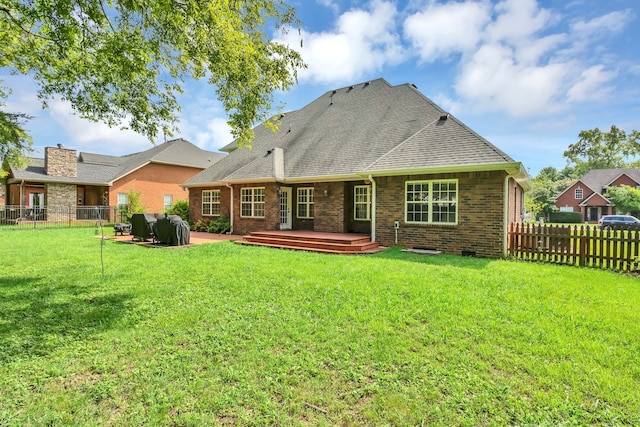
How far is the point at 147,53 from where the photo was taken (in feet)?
20.4

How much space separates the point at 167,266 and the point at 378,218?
299 inches

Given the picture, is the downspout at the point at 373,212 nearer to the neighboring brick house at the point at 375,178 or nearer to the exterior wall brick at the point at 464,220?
the neighboring brick house at the point at 375,178

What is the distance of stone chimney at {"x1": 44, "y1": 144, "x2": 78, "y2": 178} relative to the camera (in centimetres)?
2400

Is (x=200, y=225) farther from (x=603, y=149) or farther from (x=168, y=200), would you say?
(x=603, y=149)

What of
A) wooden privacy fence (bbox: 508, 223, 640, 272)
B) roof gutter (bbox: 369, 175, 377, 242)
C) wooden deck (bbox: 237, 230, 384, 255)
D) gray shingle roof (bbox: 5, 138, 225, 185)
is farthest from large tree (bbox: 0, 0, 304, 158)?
gray shingle roof (bbox: 5, 138, 225, 185)

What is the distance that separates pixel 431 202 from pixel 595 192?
45.7 meters

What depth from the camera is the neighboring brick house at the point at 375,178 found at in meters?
10.2

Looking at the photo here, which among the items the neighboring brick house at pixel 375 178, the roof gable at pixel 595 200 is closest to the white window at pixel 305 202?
the neighboring brick house at pixel 375 178

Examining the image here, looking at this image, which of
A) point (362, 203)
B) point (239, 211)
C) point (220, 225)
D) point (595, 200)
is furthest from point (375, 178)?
point (595, 200)

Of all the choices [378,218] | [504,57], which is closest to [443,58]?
[504,57]

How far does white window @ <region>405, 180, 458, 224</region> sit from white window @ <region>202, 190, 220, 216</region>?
1142cm

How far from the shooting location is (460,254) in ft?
34.1

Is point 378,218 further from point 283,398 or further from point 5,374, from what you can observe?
point 5,374

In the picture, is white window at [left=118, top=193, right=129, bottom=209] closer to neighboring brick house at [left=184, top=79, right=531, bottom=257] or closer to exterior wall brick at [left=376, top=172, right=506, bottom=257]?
neighboring brick house at [left=184, top=79, right=531, bottom=257]
